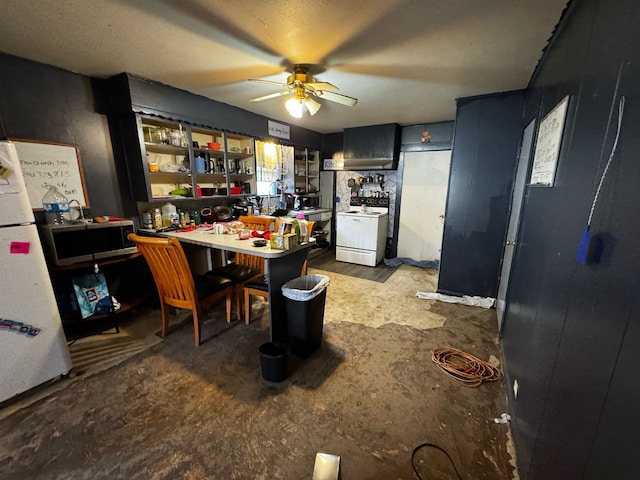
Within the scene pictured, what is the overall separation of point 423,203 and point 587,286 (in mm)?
3790

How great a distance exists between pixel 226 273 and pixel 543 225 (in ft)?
8.10

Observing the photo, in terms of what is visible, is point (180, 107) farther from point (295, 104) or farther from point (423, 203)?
point (423, 203)

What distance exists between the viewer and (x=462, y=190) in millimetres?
3043

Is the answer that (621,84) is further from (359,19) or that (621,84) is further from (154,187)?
(154,187)

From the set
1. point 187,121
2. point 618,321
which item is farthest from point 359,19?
point 187,121

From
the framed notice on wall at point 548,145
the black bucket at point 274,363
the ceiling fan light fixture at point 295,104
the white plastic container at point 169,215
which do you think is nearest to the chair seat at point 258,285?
the black bucket at point 274,363

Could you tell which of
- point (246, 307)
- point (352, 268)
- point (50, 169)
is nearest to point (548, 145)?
point (246, 307)

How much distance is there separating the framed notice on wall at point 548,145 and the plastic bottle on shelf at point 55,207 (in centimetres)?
349

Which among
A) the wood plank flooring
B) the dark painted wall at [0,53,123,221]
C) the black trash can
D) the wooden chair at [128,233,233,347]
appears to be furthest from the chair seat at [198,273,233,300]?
the wood plank flooring

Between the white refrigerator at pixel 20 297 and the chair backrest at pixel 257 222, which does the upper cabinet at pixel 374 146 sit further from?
the white refrigerator at pixel 20 297

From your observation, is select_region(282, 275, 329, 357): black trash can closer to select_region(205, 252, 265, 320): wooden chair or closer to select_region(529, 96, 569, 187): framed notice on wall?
select_region(205, 252, 265, 320): wooden chair

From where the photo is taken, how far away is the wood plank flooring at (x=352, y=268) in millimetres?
3971

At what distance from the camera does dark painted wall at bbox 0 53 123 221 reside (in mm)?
1992

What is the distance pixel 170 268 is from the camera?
2.01 meters
